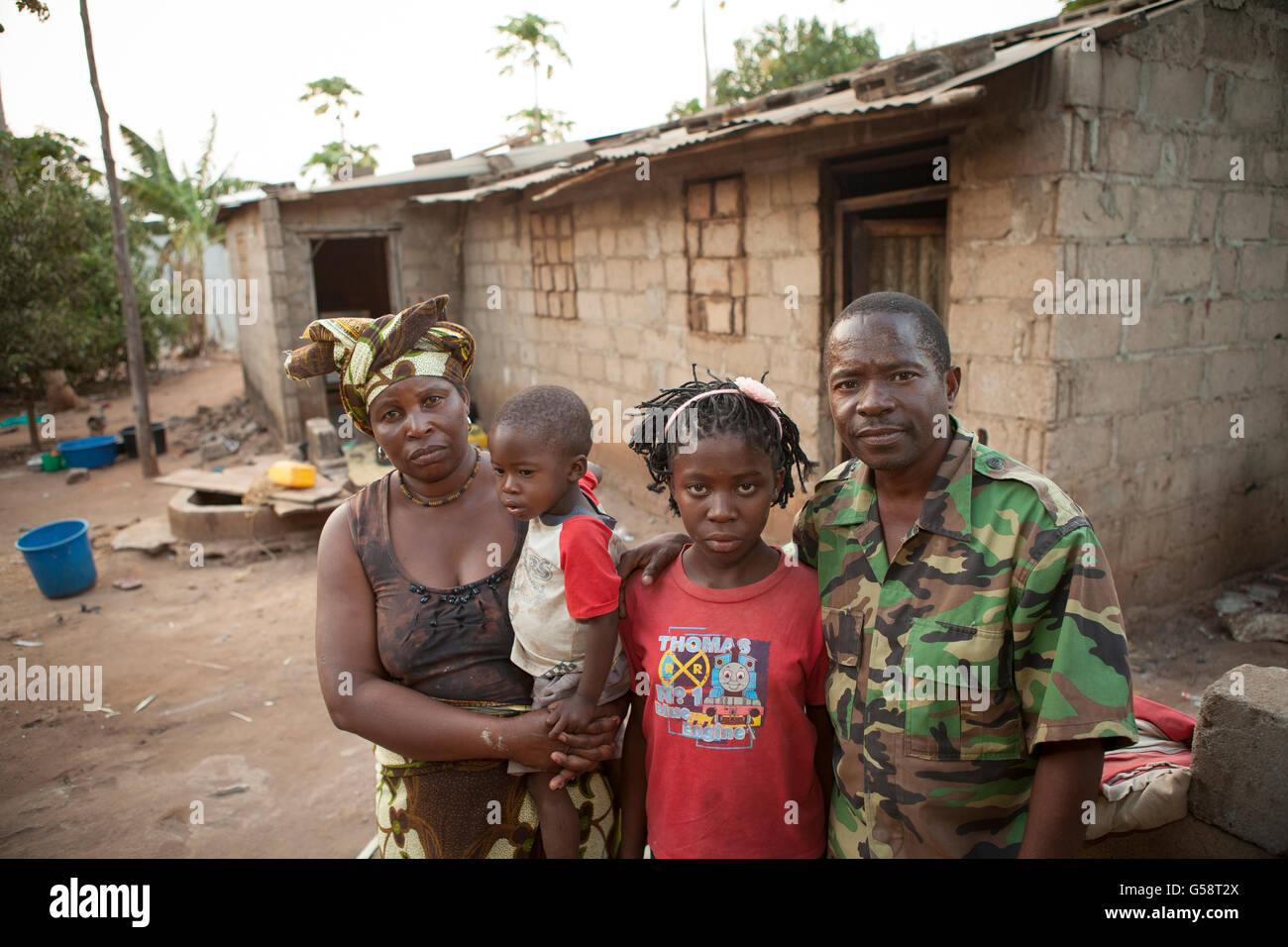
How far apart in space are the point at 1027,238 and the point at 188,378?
1893 cm

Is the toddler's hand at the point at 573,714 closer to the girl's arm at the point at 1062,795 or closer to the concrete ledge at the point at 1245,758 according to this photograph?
the girl's arm at the point at 1062,795

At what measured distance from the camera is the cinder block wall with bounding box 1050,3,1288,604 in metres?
4.02

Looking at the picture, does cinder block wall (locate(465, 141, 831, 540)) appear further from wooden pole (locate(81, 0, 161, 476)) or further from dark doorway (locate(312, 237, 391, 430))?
dark doorway (locate(312, 237, 391, 430))

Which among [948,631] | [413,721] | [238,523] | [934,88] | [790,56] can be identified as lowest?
[238,523]

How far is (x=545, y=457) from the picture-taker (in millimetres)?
1874

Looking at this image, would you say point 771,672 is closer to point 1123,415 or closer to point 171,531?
point 1123,415

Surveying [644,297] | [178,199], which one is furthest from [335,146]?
[644,297]

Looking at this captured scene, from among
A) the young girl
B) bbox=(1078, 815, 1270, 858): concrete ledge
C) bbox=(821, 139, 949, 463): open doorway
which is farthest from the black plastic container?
bbox=(1078, 815, 1270, 858): concrete ledge

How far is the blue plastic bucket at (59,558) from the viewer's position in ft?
21.5

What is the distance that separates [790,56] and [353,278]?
11.9 metres

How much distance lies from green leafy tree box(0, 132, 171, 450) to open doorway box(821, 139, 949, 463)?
10.6 m

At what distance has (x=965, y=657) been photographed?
145cm

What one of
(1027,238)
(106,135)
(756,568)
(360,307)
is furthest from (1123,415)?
(360,307)

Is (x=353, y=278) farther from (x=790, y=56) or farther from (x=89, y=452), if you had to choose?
(x=790, y=56)
